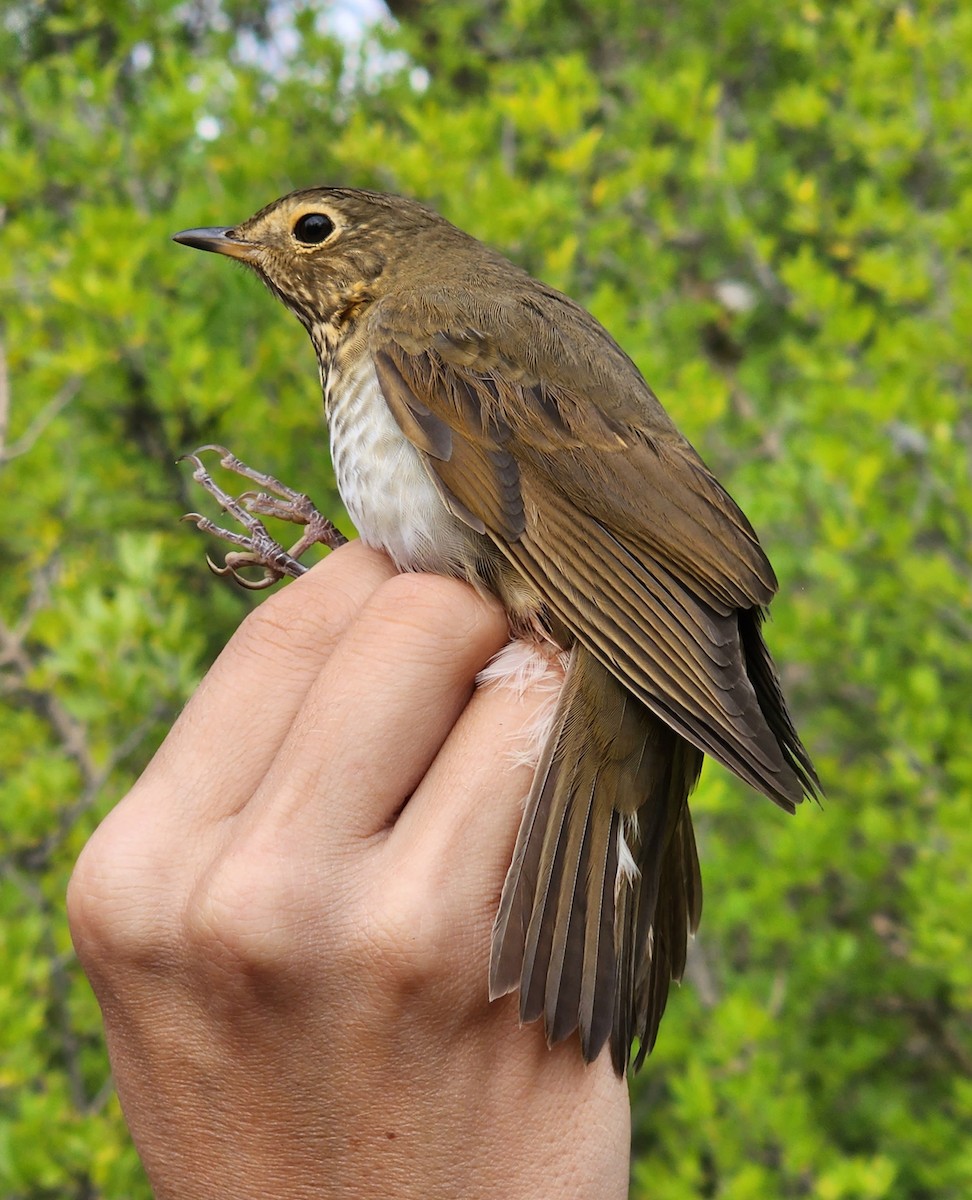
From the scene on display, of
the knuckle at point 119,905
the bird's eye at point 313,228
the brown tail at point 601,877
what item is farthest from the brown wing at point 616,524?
the knuckle at point 119,905

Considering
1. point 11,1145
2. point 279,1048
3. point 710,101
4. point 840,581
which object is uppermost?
point 710,101

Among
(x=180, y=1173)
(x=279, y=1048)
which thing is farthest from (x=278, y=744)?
(x=180, y=1173)

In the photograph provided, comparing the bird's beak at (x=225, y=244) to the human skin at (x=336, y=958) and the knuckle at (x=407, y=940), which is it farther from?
the knuckle at (x=407, y=940)

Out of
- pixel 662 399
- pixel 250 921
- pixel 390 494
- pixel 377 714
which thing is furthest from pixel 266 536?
pixel 662 399

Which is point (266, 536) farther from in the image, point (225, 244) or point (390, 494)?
point (225, 244)

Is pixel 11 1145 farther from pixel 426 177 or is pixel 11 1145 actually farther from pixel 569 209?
pixel 569 209

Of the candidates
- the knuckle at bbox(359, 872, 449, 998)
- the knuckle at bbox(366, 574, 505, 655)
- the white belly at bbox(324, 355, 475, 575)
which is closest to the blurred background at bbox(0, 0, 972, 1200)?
the white belly at bbox(324, 355, 475, 575)

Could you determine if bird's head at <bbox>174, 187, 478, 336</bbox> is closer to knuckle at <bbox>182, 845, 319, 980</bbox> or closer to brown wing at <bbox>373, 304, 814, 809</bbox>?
brown wing at <bbox>373, 304, 814, 809</bbox>
